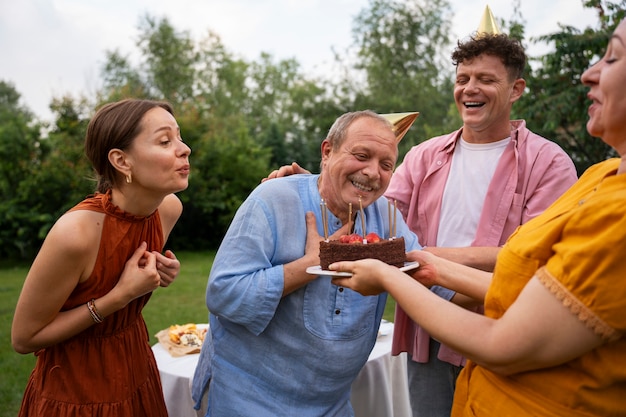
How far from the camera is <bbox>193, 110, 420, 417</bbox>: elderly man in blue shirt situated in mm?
2324

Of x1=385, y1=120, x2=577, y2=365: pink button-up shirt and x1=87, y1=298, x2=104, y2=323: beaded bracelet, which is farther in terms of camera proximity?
x1=385, y1=120, x2=577, y2=365: pink button-up shirt

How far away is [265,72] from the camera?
146 ft

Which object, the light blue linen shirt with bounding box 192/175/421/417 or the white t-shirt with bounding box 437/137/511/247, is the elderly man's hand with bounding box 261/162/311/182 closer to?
the light blue linen shirt with bounding box 192/175/421/417

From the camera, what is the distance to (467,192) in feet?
10.2

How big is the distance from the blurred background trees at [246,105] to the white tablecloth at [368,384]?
1406 millimetres

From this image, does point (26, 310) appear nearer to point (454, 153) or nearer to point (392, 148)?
point (392, 148)

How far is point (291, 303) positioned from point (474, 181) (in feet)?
4.63

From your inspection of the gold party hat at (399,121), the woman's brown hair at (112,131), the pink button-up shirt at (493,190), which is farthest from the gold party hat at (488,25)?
the woman's brown hair at (112,131)

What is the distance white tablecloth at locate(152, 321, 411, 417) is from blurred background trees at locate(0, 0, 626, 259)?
4.61ft

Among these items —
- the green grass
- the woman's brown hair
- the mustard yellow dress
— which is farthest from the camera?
the green grass

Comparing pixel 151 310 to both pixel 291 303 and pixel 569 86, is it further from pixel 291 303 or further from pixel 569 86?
pixel 569 86

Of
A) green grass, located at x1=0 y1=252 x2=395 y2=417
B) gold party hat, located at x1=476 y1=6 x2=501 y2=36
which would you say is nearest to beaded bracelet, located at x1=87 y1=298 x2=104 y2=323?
gold party hat, located at x1=476 y1=6 x2=501 y2=36

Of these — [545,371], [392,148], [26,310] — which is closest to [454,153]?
[392,148]

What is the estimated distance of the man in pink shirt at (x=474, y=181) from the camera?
295cm
